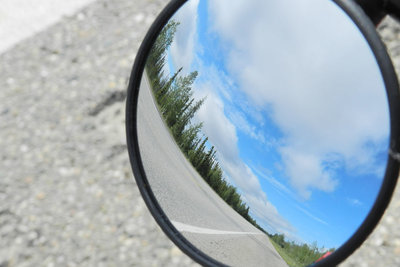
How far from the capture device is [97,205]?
79.5 inches

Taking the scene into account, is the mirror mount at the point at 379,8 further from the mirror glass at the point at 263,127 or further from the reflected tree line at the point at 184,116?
the reflected tree line at the point at 184,116

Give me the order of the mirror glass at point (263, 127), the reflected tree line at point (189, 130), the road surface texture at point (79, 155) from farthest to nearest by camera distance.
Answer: the road surface texture at point (79, 155) → the reflected tree line at point (189, 130) → the mirror glass at point (263, 127)

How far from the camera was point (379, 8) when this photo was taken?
2.33 ft

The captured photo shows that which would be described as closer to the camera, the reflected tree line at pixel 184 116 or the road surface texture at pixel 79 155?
the reflected tree line at pixel 184 116

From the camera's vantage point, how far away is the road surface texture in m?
1.90

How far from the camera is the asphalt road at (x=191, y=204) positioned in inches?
39.6

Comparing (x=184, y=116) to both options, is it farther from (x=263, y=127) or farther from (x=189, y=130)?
(x=263, y=127)

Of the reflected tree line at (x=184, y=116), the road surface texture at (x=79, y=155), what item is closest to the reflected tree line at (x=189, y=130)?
the reflected tree line at (x=184, y=116)

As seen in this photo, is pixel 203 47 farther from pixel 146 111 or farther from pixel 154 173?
pixel 154 173

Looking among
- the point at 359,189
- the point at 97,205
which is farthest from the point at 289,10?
the point at 97,205

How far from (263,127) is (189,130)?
19cm

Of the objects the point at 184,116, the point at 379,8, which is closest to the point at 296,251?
the point at 184,116

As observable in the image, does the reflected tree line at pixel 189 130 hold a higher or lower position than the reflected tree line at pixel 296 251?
higher

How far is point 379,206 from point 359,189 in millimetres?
68
